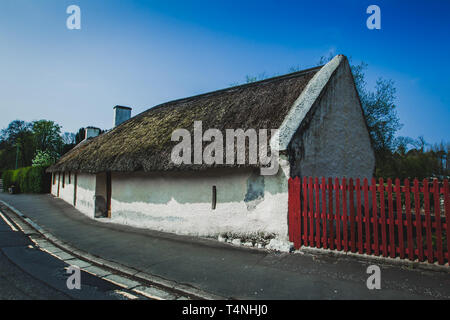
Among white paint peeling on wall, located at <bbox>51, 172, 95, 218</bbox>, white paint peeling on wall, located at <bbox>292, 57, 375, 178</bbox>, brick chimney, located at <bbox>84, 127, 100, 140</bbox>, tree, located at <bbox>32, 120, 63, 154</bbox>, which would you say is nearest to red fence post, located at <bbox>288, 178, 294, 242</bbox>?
white paint peeling on wall, located at <bbox>292, 57, 375, 178</bbox>

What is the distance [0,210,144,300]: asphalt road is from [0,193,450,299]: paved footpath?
0.82 m

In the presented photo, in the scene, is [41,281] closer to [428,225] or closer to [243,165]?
[243,165]

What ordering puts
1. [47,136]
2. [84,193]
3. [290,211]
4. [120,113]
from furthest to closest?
[47,136]
[120,113]
[84,193]
[290,211]

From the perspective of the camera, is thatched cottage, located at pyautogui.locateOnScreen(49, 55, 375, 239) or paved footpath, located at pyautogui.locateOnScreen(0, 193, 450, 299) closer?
paved footpath, located at pyautogui.locateOnScreen(0, 193, 450, 299)

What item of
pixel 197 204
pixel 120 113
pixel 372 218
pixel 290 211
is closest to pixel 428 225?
Answer: pixel 372 218

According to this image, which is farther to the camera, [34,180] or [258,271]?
[34,180]

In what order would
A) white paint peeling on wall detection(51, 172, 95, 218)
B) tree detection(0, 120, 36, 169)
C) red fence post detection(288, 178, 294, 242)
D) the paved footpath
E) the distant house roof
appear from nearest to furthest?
the paved footpath → red fence post detection(288, 178, 294, 242) → the distant house roof → white paint peeling on wall detection(51, 172, 95, 218) → tree detection(0, 120, 36, 169)

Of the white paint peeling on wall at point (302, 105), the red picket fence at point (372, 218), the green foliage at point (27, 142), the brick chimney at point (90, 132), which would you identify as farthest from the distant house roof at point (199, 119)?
the green foliage at point (27, 142)

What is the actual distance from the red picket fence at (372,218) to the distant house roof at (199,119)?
6.42ft

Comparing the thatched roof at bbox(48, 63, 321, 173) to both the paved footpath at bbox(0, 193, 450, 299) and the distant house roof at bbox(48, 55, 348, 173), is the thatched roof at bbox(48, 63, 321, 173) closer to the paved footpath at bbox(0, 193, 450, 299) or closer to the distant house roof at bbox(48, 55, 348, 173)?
the distant house roof at bbox(48, 55, 348, 173)

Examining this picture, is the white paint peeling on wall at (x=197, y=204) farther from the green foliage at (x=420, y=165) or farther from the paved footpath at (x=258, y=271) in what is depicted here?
the green foliage at (x=420, y=165)

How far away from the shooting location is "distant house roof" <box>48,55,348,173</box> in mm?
7008

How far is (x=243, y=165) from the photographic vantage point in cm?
584

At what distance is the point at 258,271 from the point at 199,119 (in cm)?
557
